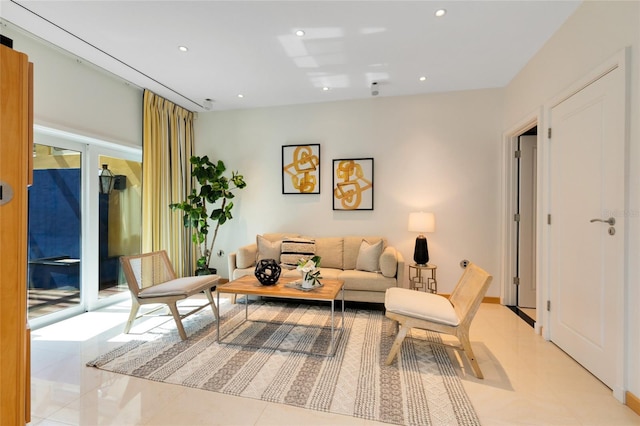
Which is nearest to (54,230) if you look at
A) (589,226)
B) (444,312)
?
(444,312)

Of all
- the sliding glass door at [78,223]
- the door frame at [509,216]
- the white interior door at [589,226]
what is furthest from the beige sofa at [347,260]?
the sliding glass door at [78,223]

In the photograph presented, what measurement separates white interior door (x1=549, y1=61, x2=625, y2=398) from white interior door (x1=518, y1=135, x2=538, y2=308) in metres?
0.96

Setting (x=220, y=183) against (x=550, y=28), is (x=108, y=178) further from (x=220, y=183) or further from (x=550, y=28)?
(x=550, y=28)

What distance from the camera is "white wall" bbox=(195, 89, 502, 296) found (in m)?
3.79

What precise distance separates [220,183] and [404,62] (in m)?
2.91

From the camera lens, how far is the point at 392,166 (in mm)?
4059

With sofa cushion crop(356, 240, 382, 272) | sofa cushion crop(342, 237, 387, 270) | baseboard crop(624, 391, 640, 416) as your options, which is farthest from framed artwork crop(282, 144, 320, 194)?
baseboard crop(624, 391, 640, 416)

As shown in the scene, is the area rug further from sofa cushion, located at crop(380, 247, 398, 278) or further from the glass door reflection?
the glass door reflection

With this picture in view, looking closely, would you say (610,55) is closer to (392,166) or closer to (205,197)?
(392,166)

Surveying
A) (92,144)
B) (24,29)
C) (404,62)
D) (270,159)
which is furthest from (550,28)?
(92,144)

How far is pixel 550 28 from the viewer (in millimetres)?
2494

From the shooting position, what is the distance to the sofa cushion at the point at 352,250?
3.86 meters

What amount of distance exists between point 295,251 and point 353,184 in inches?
51.2

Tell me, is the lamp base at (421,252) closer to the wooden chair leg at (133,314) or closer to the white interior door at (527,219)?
the white interior door at (527,219)
